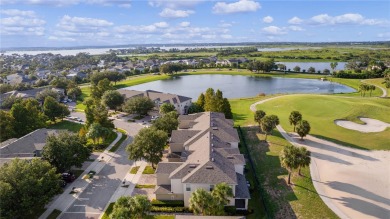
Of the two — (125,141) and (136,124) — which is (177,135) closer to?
(125,141)

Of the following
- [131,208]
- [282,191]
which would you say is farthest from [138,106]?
[131,208]

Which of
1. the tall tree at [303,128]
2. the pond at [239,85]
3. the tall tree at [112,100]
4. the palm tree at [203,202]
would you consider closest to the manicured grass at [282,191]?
the tall tree at [303,128]

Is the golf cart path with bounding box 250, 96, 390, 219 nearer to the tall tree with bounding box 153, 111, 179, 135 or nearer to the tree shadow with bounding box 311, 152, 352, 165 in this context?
the tree shadow with bounding box 311, 152, 352, 165

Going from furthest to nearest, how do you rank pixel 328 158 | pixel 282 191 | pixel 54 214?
pixel 328 158
pixel 282 191
pixel 54 214

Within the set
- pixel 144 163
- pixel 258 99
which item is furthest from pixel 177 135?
pixel 258 99

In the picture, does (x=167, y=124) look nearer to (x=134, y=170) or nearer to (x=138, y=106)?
(x=134, y=170)

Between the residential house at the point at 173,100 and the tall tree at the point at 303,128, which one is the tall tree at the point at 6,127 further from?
the tall tree at the point at 303,128

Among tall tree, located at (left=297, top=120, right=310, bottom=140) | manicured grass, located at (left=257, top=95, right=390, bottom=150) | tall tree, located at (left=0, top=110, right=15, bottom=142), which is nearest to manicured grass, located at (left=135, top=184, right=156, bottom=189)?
tall tree, located at (left=297, top=120, right=310, bottom=140)
